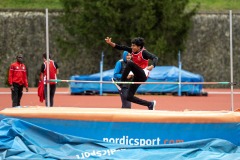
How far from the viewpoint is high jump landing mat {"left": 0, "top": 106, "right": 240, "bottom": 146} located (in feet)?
33.0

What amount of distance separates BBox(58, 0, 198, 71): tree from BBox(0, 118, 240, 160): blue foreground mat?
2353 centimetres

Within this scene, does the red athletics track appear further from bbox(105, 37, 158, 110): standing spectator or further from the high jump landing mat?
the high jump landing mat

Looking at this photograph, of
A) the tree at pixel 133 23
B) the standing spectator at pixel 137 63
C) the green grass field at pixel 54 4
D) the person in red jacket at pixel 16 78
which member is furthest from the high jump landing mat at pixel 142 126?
the green grass field at pixel 54 4

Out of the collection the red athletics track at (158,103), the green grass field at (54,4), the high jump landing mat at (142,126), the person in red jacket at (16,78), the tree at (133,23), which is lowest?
the red athletics track at (158,103)

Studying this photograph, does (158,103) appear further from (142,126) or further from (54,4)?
(54,4)

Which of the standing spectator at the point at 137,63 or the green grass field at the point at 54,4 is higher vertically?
the green grass field at the point at 54,4

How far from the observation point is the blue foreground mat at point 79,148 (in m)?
9.38

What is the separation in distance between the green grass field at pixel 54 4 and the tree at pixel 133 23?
187 inches

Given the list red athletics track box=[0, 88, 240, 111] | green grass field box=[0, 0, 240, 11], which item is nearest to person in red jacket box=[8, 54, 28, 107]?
red athletics track box=[0, 88, 240, 111]

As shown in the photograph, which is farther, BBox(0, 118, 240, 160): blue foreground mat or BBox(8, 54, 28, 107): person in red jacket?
BBox(8, 54, 28, 107): person in red jacket

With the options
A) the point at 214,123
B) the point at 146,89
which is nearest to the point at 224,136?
the point at 214,123

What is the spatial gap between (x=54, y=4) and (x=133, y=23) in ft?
26.7

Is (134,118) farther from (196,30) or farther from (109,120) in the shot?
(196,30)

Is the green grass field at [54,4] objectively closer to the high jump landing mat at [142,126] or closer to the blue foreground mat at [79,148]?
the high jump landing mat at [142,126]
